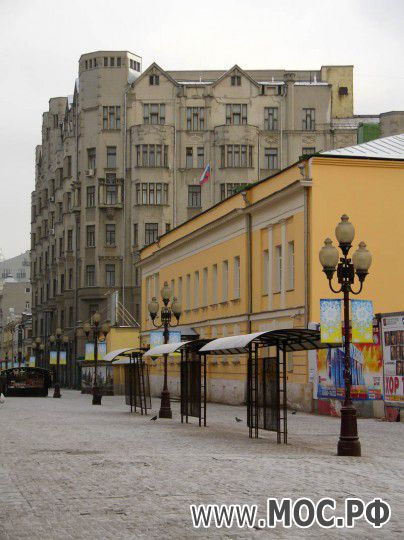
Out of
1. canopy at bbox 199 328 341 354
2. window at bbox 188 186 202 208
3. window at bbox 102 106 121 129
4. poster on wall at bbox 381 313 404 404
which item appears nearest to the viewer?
canopy at bbox 199 328 341 354

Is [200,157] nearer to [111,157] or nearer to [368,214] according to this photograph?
[111,157]

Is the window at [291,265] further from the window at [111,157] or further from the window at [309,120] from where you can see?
the window at [111,157]

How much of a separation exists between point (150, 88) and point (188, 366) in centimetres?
5533

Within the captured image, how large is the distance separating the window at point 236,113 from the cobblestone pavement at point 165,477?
57017 mm

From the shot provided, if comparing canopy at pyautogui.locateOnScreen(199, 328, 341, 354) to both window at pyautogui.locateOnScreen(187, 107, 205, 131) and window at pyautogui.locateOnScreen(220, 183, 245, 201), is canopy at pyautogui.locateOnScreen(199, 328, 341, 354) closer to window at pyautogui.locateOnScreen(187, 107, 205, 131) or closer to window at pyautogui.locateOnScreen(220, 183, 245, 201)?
window at pyautogui.locateOnScreen(220, 183, 245, 201)

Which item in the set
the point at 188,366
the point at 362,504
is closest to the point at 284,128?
the point at 188,366

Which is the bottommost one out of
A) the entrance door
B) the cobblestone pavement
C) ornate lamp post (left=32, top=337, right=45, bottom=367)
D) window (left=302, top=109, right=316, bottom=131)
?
the cobblestone pavement

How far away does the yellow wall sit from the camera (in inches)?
1462

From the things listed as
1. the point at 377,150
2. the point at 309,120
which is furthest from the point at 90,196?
the point at 377,150

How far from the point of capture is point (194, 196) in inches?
3199

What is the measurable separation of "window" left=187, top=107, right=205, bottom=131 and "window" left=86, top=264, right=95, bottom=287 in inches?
524

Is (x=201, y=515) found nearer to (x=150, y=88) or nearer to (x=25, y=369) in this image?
(x=25, y=369)

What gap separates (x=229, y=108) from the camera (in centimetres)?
8125

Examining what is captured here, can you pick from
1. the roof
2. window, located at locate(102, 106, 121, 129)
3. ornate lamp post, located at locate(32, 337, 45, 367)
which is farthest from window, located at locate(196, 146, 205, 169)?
the roof
